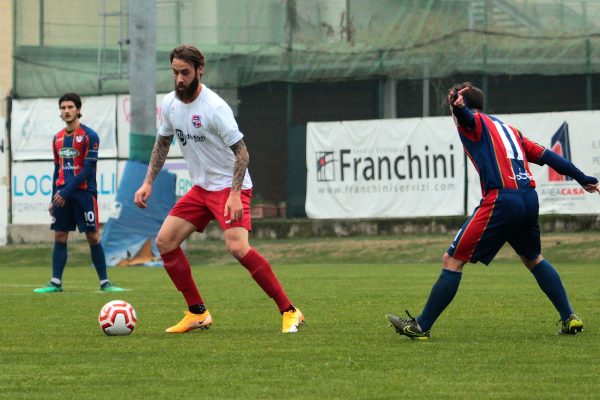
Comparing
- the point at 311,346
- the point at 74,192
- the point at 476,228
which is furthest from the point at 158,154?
the point at 74,192

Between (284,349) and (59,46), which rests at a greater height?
(59,46)

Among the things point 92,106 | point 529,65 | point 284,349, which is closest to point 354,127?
point 529,65

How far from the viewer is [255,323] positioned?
10438 millimetres

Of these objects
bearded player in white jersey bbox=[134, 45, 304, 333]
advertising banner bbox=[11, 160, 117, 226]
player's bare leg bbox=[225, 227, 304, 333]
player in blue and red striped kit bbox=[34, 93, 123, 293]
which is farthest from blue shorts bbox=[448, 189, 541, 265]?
advertising banner bbox=[11, 160, 117, 226]

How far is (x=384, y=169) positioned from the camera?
25688mm

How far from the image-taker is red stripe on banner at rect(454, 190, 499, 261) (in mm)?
8625

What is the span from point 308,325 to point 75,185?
5.51 m

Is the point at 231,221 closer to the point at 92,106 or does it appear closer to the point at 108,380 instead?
the point at 108,380

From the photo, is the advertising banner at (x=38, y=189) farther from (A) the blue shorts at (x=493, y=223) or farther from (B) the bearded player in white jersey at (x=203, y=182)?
(A) the blue shorts at (x=493, y=223)

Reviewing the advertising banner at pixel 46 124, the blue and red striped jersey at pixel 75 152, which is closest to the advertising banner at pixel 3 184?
the advertising banner at pixel 46 124

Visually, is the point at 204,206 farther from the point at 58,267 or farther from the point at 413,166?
the point at 413,166

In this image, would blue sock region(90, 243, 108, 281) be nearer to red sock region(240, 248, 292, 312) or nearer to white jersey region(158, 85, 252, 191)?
white jersey region(158, 85, 252, 191)

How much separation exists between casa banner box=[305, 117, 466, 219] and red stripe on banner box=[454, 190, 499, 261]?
645 inches

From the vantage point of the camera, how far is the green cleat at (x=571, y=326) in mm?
8977
